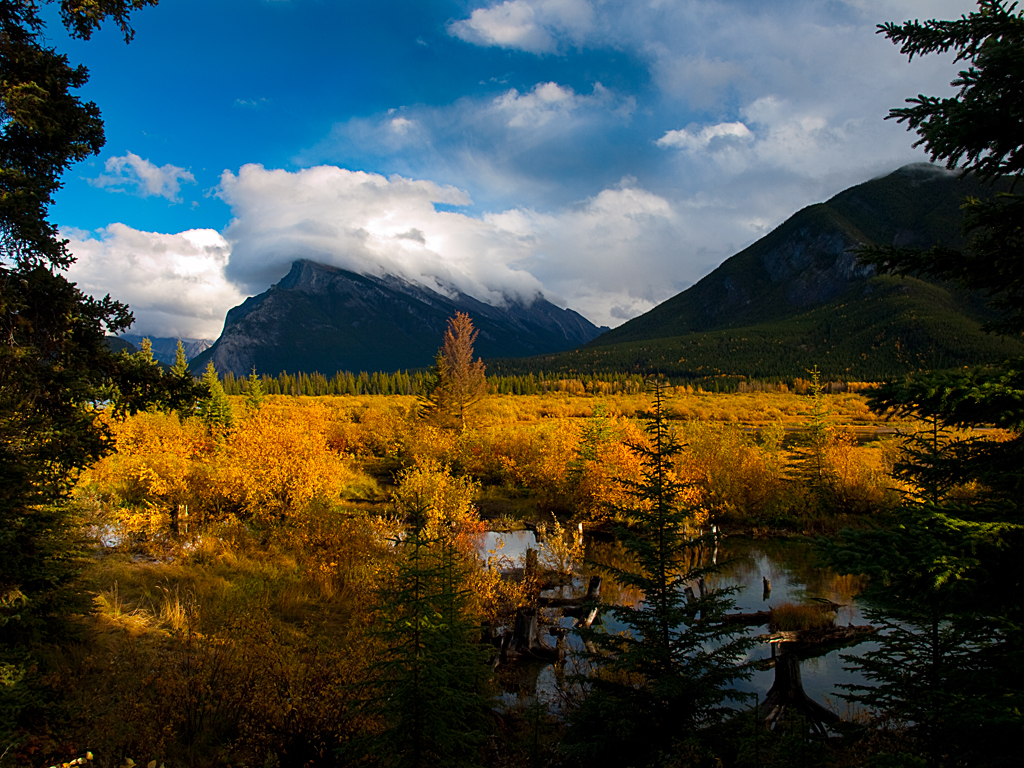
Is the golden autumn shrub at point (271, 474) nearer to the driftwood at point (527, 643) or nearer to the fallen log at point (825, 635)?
the driftwood at point (527, 643)

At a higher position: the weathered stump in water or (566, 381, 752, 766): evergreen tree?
(566, 381, 752, 766): evergreen tree

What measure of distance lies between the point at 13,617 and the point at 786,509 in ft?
85.2

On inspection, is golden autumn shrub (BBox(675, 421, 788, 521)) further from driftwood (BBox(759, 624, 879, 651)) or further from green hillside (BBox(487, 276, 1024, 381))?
green hillside (BBox(487, 276, 1024, 381))

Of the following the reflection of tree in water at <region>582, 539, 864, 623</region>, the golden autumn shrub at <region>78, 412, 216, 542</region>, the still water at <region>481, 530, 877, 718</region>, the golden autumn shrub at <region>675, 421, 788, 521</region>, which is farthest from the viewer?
the golden autumn shrub at <region>675, 421, 788, 521</region>

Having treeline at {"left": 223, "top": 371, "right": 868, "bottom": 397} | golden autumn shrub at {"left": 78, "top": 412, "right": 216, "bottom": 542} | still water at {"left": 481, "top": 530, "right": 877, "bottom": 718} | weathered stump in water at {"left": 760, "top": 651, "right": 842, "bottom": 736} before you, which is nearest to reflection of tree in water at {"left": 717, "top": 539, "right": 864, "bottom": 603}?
still water at {"left": 481, "top": 530, "right": 877, "bottom": 718}

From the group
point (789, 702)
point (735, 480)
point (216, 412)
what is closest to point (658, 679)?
point (789, 702)

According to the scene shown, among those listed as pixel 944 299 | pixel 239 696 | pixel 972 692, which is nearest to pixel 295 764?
pixel 239 696

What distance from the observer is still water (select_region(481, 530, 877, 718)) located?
11133mm

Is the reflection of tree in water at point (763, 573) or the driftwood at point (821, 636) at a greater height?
the driftwood at point (821, 636)

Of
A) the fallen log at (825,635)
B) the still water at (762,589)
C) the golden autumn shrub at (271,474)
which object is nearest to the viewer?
the still water at (762,589)

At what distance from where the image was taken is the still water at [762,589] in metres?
11.1

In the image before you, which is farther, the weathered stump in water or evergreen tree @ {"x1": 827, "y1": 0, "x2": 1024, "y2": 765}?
the weathered stump in water

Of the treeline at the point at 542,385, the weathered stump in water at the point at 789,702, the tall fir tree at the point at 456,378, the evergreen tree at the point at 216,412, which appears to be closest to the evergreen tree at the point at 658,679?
the weathered stump in water at the point at 789,702

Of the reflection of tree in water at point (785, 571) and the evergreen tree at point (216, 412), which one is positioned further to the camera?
the evergreen tree at point (216, 412)
